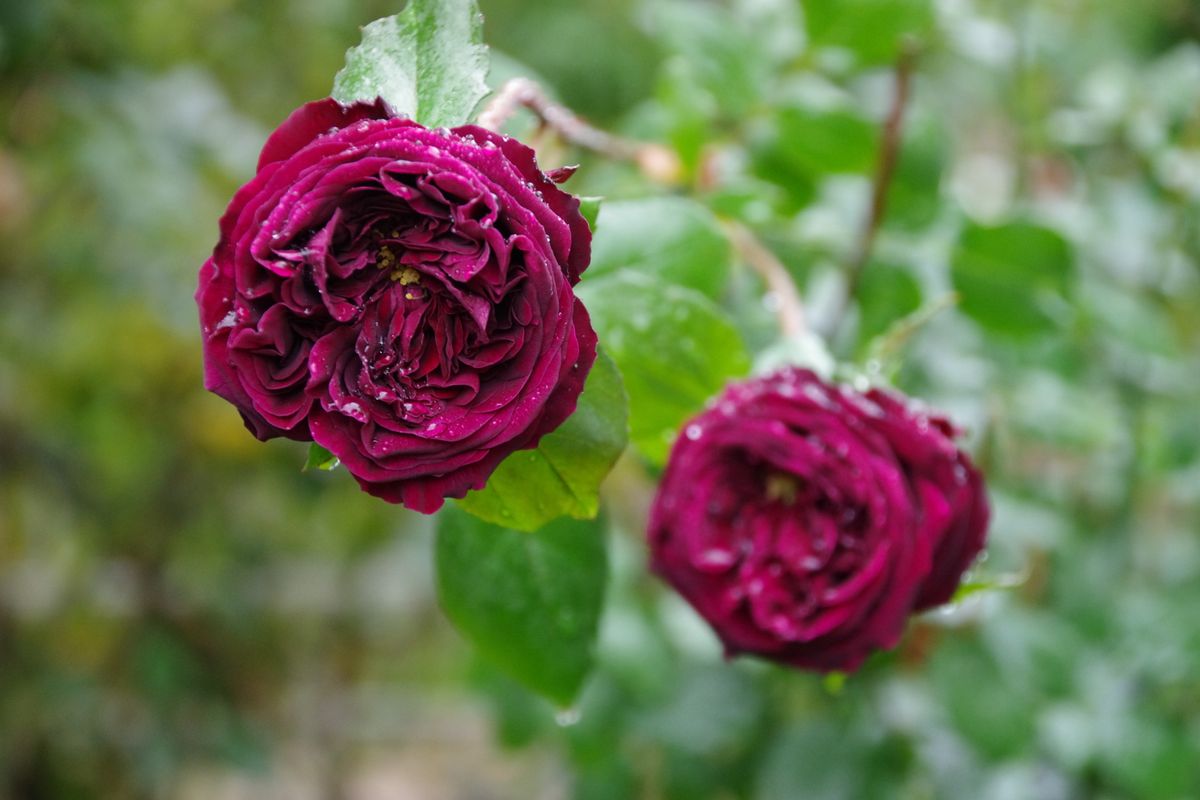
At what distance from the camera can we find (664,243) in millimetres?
455

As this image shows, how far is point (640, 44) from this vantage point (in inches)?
83.3

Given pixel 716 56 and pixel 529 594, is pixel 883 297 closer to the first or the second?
pixel 716 56

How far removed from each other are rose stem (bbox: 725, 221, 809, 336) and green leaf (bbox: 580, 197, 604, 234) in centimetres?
14

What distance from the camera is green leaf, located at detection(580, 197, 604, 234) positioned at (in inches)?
13.0

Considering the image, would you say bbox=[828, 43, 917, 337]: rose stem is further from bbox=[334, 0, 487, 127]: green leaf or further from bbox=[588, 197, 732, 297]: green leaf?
bbox=[334, 0, 487, 127]: green leaf

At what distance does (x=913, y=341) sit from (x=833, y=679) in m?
0.34

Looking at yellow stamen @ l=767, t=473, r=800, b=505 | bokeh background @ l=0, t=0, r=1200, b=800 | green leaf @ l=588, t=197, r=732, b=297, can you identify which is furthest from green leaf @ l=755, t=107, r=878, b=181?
yellow stamen @ l=767, t=473, r=800, b=505

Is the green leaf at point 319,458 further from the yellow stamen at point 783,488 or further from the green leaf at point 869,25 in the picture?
the green leaf at point 869,25

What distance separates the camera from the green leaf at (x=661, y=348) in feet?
1.33

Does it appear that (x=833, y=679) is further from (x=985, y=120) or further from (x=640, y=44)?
(x=640, y=44)

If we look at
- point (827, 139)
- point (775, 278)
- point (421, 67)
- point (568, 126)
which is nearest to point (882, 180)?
point (827, 139)

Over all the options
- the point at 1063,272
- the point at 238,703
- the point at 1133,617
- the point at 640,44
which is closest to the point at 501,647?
the point at 1063,272

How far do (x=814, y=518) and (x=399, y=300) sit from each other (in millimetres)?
182

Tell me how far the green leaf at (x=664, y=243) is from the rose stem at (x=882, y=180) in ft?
0.62
